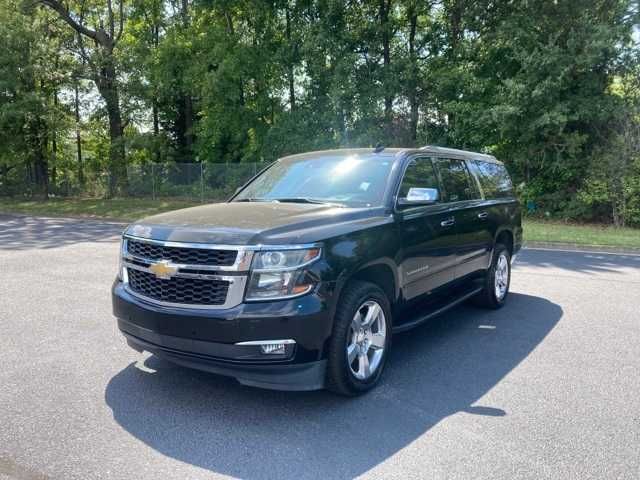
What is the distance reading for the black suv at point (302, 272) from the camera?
342cm

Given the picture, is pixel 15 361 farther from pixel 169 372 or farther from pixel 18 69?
pixel 18 69

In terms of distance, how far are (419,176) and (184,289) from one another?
8.24 feet

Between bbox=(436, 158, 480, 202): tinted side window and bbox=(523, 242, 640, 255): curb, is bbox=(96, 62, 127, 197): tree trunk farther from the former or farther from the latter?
bbox=(436, 158, 480, 202): tinted side window

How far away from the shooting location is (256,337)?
337cm

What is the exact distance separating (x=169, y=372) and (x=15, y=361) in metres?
1.49

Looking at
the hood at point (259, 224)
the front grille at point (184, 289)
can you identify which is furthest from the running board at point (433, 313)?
the front grille at point (184, 289)

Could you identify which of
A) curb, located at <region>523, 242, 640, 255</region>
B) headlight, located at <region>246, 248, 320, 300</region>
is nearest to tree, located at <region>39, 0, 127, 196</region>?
curb, located at <region>523, 242, 640, 255</region>

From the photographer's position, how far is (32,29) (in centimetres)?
2709

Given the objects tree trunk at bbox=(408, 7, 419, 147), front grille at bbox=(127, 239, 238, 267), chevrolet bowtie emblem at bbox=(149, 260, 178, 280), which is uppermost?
tree trunk at bbox=(408, 7, 419, 147)

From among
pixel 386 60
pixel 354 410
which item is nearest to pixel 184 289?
pixel 354 410

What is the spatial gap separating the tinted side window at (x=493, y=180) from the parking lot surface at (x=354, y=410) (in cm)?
159

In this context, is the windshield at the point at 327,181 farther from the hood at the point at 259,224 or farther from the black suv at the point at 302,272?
the hood at the point at 259,224

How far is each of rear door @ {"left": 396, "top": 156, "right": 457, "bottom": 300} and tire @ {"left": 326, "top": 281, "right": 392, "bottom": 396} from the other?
1.59ft

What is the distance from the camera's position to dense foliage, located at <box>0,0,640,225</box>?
17.7 meters
